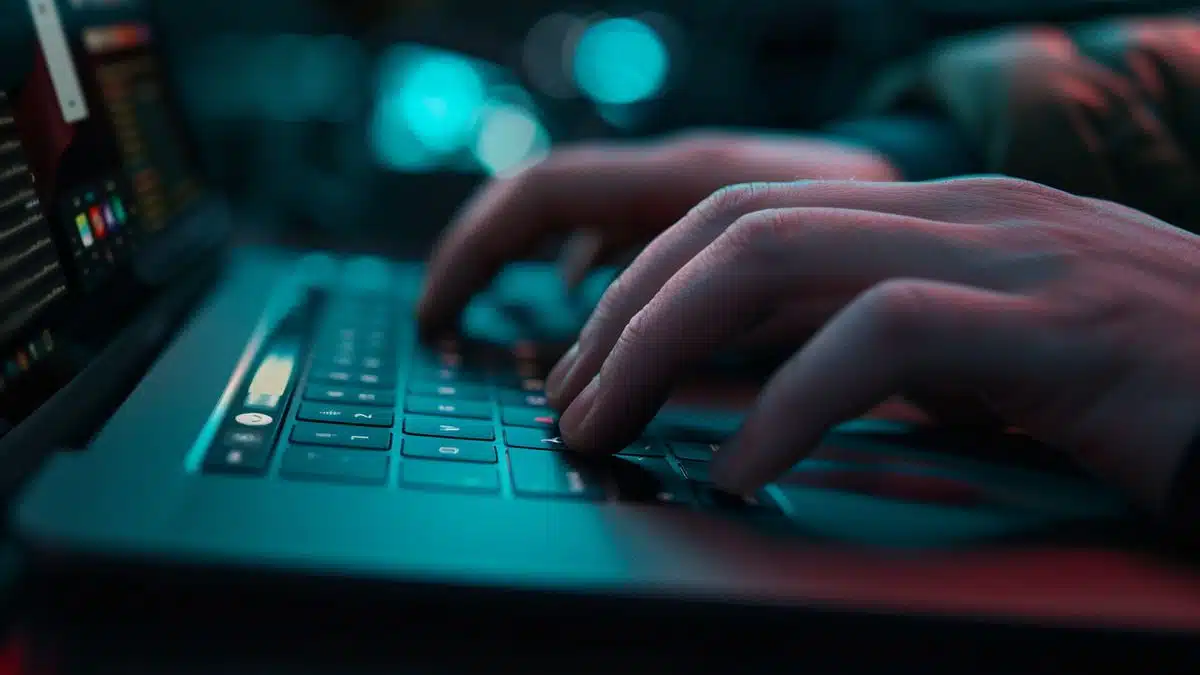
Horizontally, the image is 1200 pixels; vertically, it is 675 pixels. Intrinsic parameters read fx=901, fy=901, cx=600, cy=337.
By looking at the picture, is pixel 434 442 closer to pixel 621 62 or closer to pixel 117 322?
pixel 117 322

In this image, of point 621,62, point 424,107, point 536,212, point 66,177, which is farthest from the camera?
point 621,62

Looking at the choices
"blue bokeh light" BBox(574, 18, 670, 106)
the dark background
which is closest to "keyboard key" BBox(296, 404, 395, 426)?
the dark background

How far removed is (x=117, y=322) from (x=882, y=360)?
0.34 m

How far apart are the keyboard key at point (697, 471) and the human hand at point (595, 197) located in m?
0.23

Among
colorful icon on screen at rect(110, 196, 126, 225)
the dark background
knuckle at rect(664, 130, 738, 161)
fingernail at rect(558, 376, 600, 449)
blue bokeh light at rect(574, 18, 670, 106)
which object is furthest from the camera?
blue bokeh light at rect(574, 18, 670, 106)

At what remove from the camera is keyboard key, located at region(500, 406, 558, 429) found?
1.24 ft

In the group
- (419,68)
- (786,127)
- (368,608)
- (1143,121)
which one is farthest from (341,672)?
(786,127)

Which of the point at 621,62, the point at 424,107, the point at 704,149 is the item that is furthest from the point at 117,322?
the point at 621,62

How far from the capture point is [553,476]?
317mm

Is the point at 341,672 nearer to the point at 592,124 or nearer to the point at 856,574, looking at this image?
the point at 856,574

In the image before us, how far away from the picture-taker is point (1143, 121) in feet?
1.58

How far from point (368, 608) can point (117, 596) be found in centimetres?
6

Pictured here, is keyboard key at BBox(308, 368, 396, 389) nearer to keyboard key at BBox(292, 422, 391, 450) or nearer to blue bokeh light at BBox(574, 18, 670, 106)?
keyboard key at BBox(292, 422, 391, 450)

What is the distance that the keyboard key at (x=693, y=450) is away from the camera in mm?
357
